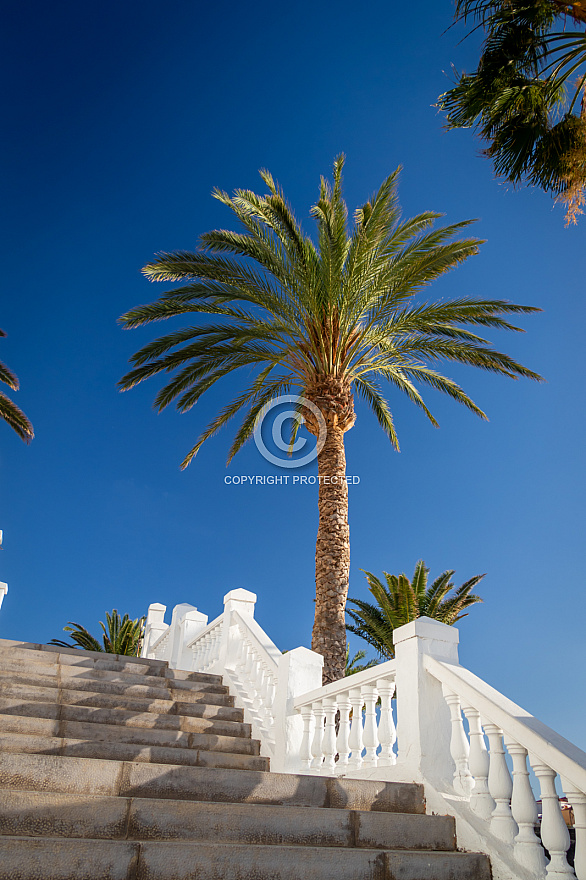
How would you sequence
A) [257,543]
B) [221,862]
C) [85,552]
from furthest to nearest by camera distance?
1. [257,543]
2. [85,552]
3. [221,862]

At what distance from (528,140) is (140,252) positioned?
3672 centimetres

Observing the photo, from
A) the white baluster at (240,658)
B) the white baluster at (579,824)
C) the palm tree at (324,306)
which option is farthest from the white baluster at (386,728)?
the palm tree at (324,306)

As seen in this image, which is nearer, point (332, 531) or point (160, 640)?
point (332, 531)

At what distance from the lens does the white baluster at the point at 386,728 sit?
4488mm

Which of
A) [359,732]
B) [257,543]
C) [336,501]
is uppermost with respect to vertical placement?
[257,543]

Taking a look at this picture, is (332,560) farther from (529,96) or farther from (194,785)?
(529,96)

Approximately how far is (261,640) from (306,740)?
5.61 ft

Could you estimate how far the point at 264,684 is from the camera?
6617 millimetres

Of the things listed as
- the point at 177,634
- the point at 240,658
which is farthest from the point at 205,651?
the point at 240,658

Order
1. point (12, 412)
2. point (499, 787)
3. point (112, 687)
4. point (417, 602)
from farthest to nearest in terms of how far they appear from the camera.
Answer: point (417, 602)
point (12, 412)
point (112, 687)
point (499, 787)

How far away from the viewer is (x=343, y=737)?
4.94 m

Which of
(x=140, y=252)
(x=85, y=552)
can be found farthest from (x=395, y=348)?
(x=85, y=552)

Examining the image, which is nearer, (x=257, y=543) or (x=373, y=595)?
(x=373, y=595)

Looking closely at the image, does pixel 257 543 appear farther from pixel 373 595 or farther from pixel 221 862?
pixel 221 862
